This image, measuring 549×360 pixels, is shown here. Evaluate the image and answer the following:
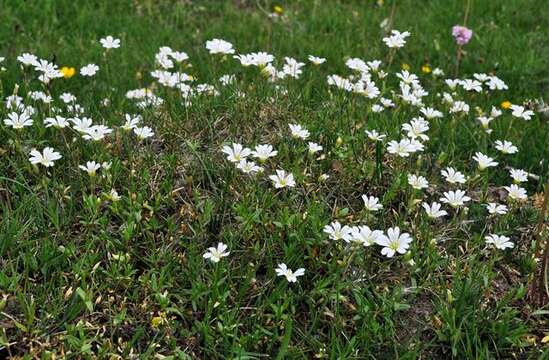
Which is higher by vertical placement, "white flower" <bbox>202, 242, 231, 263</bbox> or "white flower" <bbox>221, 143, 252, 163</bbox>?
"white flower" <bbox>221, 143, 252, 163</bbox>

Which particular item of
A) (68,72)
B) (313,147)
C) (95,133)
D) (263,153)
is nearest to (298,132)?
(313,147)

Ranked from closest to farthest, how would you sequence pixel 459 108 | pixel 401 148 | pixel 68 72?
pixel 401 148 < pixel 459 108 < pixel 68 72

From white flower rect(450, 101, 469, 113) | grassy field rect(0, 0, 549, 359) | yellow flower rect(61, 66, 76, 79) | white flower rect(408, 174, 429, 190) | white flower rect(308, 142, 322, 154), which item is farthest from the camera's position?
yellow flower rect(61, 66, 76, 79)

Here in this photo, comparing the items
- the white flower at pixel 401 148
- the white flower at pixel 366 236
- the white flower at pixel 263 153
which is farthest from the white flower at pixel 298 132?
the white flower at pixel 366 236

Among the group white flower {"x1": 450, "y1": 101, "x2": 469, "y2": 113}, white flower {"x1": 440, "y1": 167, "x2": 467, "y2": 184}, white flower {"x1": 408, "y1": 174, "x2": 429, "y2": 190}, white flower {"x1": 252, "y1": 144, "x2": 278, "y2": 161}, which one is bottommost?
white flower {"x1": 450, "y1": 101, "x2": 469, "y2": 113}

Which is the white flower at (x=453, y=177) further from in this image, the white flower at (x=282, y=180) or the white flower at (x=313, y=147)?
the white flower at (x=282, y=180)

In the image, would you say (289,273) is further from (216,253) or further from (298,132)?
(298,132)

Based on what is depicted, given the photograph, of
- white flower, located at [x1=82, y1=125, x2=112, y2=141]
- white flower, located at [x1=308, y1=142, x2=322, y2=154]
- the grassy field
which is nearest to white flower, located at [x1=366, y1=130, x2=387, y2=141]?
the grassy field

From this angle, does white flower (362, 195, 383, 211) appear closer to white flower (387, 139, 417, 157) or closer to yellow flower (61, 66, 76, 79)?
white flower (387, 139, 417, 157)

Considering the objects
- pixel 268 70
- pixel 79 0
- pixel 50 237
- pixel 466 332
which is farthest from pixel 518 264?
pixel 79 0
